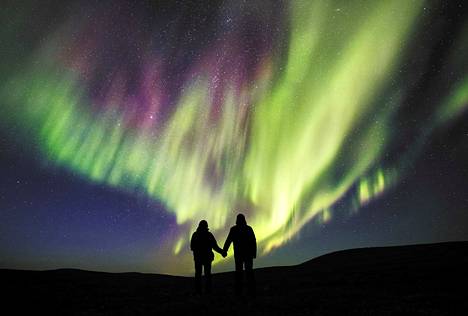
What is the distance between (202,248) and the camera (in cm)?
1382

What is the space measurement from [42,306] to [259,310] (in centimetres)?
704

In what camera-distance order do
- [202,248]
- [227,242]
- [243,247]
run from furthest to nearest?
[202,248] → [227,242] → [243,247]

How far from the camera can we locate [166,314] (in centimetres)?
902

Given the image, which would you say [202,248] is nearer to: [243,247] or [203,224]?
[203,224]

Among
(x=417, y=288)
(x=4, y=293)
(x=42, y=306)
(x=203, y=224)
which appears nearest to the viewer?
(x=42, y=306)

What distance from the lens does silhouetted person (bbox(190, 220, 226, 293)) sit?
13820 mm

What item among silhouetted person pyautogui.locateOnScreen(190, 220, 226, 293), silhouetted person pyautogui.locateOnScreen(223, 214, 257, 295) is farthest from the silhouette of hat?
silhouetted person pyautogui.locateOnScreen(223, 214, 257, 295)

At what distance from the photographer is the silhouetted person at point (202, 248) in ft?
45.3

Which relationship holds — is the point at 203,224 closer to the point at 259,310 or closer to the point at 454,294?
the point at 259,310

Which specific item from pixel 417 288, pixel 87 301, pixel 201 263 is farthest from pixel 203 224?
pixel 417 288

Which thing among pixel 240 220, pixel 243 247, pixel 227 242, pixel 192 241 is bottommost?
pixel 243 247

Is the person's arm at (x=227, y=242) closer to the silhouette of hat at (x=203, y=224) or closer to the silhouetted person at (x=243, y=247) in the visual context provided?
the silhouetted person at (x=243, y=247)

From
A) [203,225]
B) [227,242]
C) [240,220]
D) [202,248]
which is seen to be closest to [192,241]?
[202,248]

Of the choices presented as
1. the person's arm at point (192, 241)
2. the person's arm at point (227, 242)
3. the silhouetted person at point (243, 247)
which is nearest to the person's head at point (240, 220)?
the silhouetted person at point (243, 247)
